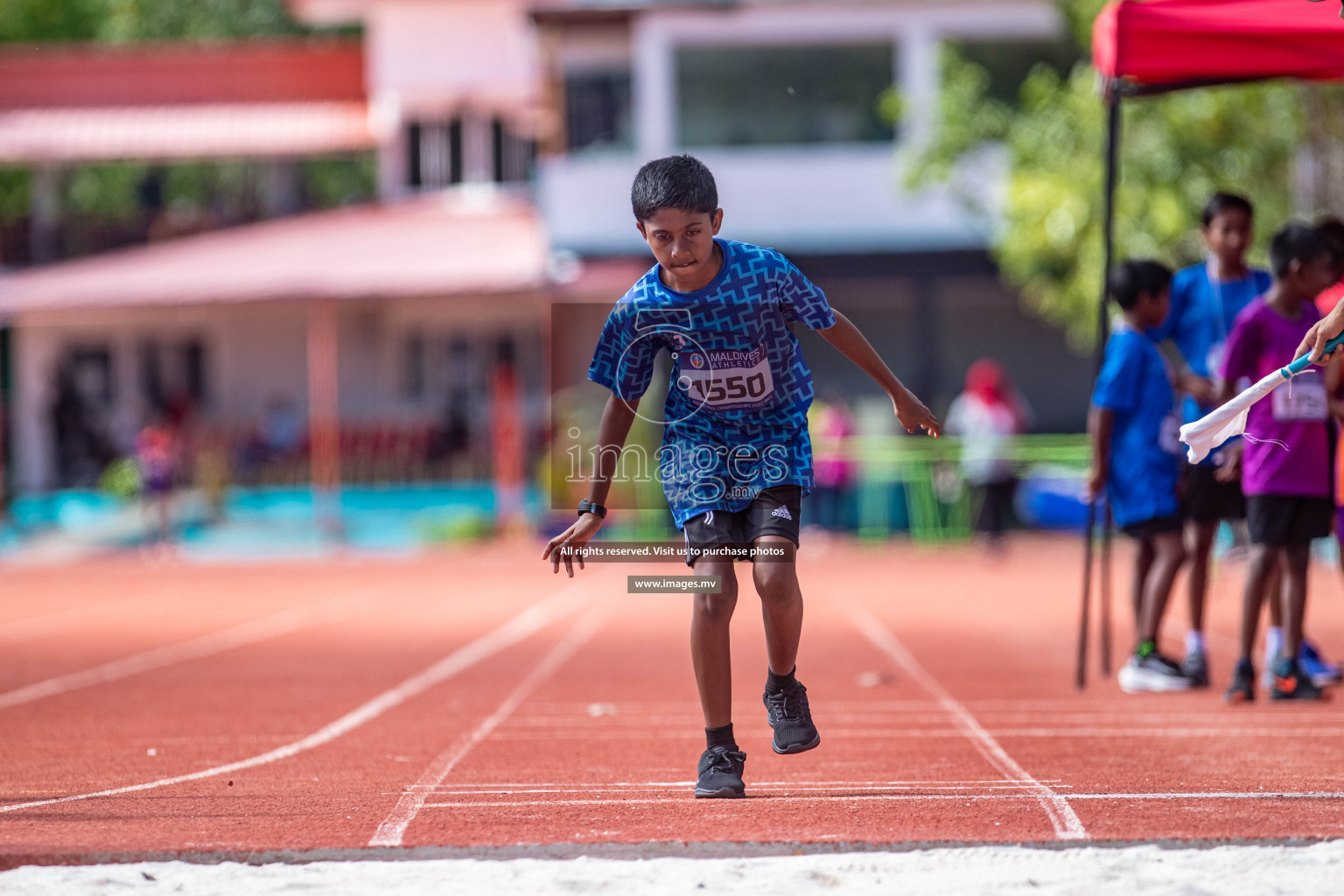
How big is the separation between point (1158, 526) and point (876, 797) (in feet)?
9.63

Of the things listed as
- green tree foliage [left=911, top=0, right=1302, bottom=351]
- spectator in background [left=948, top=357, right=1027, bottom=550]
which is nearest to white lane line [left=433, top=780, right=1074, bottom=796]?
green tree foliage [left=911, top=0, right=1302, bottom=351]

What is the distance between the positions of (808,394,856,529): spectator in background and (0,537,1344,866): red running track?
5.42m

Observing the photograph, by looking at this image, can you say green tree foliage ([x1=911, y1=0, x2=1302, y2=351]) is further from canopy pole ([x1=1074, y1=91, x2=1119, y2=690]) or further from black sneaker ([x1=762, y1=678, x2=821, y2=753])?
black sneaker ([x1=762, y1=678, x2=821, y2=753])

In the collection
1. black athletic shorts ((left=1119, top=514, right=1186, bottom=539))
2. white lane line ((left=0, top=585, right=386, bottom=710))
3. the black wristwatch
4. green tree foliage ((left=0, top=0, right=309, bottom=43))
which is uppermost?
green tree foliage ((left=0, top=0, right=309, bottom=43))

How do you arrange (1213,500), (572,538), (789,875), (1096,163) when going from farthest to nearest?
(1096,163)
(1213,500)
(572,538)
(789,875)

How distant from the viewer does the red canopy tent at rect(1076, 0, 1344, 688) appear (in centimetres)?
707

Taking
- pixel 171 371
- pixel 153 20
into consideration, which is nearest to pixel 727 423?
pixel 171 371

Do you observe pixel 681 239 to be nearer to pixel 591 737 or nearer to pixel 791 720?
pixel 791 720

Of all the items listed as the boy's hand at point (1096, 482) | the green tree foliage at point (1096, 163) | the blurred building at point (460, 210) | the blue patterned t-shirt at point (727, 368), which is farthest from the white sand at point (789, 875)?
the blurred building at point (460, 210)

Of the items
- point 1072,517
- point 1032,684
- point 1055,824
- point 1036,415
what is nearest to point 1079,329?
point 1072,517

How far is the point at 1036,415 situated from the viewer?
23.8m

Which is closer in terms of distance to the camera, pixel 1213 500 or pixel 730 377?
pixel 730 377

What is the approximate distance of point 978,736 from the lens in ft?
20.3

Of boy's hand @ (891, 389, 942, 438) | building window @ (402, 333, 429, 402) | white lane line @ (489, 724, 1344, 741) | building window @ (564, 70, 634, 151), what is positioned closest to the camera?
boy's hand @ (891, 389, 942, 438)
